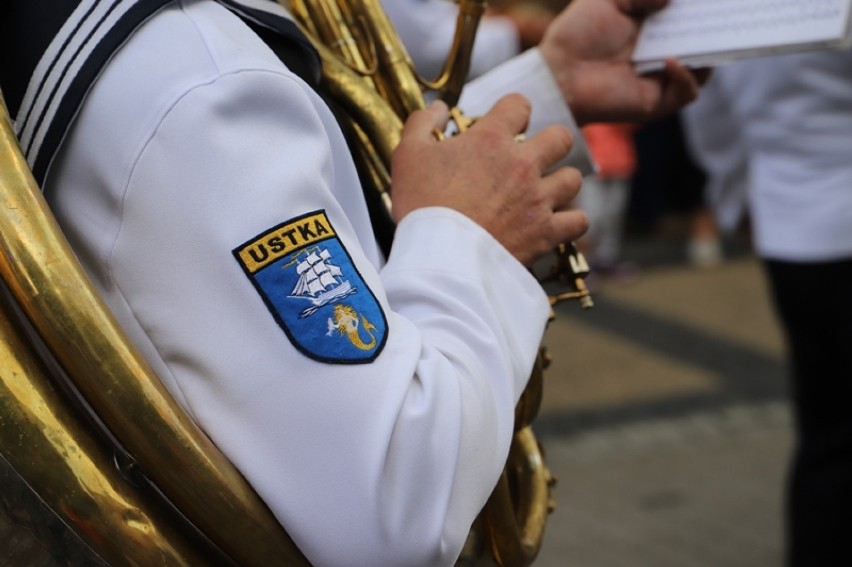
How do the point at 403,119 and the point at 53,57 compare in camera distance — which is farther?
the point at 403,119

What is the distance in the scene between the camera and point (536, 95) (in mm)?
1550

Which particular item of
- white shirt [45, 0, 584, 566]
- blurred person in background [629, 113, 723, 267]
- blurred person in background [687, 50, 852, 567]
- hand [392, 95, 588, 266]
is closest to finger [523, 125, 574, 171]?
hand [392, 95, 588, 266]

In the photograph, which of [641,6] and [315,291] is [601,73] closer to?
[641,6]

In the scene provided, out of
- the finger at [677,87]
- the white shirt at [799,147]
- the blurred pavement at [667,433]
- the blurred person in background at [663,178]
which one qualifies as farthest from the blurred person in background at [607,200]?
the finger at [677,87]

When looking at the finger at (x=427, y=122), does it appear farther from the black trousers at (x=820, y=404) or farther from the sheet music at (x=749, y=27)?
the black trousers at (x=820, y=404)

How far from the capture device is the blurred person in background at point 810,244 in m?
2.52

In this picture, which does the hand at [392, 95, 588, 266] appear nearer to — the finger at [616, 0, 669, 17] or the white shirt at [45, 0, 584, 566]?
the white shirt at [45, 0, 584, 566]

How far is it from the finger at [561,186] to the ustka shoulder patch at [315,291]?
28 centimetres

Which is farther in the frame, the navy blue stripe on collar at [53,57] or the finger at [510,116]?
the finger at [510,116]

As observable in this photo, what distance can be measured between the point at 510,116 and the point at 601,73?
44 centimetres

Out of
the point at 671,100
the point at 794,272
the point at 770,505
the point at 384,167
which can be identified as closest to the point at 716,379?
the point at 770,505

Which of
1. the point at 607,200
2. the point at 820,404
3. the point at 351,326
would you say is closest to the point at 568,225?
the point at 351,326

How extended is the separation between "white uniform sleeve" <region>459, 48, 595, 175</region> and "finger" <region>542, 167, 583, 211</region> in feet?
0.95

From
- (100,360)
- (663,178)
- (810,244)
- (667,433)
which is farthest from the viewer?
(663,178)
